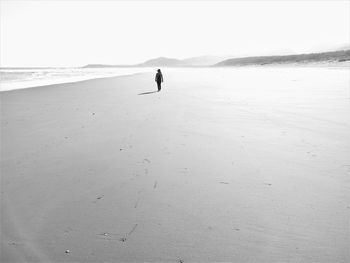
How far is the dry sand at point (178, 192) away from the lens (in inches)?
109

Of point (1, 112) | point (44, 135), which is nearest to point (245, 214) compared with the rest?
point (44, 135)

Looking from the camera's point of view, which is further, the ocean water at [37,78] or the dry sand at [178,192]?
the ocean water at [37,78]

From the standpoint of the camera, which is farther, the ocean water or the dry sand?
the ocean water

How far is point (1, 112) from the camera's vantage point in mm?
9688

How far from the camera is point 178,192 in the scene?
386 cm


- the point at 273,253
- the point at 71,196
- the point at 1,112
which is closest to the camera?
the point at 273,253

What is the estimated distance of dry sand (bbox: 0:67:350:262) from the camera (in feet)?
9.11

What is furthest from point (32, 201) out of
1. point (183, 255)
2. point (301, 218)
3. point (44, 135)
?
point (44, 135)

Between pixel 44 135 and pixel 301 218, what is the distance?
546 cm

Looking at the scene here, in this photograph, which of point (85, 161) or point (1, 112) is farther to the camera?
point (1, 112)

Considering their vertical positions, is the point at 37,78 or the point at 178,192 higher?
the point at 37,78

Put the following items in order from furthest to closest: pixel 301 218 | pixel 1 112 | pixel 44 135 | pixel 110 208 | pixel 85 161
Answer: pixel 1 112 < pixel 44 135 < pixel 85 161 < pixel 110 208 < pixel 301 218

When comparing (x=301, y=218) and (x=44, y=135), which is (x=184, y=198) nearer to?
(x=301, y=218)

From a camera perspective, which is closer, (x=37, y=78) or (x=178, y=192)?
(x=178, y=192)
